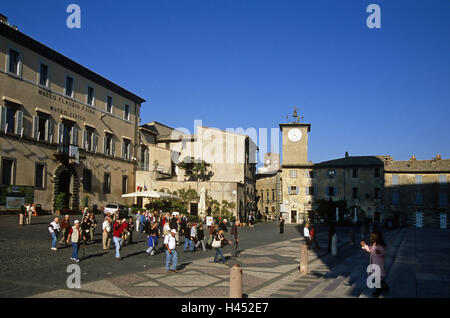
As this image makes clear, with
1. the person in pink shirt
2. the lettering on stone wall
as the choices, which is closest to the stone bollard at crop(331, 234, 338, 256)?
the person in pink shirt

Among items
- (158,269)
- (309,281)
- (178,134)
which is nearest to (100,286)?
(158,269)

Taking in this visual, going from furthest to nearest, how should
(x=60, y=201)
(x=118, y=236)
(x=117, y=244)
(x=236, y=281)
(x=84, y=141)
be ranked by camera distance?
1. (x=84, y=141)
2. (x=60, y=201)
3. (x=118, y=236)
4. (x=117, y=244)
5. (x=236, y=281)

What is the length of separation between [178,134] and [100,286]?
45420 mm

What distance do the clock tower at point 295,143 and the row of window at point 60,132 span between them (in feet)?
79.1

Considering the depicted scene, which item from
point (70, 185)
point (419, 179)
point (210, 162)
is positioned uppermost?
point (210, 162)

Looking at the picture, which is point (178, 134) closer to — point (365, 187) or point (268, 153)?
point (365, 187)

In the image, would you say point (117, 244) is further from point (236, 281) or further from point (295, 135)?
point (295, 135)

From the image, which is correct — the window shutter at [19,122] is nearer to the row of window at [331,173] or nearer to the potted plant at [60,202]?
the potted plant at [60,202]

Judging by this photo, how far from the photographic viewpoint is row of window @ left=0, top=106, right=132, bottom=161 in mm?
28281

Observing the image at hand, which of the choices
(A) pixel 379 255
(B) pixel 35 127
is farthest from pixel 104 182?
(A) pixel 379 255

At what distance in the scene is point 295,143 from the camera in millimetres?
57688

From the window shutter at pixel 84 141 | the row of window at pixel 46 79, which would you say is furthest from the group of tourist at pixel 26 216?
the window shutter at pixel 84 141

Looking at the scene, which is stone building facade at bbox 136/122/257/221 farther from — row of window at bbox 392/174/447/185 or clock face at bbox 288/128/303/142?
row of window at bbox 392/174/447/185

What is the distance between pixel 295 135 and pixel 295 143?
1265mm
